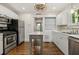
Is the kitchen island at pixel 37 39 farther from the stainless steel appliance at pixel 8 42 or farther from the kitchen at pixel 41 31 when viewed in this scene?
the stainless steel appliance at pixel 8 42

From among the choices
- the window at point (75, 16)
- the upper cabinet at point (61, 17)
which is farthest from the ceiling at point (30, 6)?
the window at point (75, 16)

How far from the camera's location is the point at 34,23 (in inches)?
107

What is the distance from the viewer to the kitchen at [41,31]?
261 cm

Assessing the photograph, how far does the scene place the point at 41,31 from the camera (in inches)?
113

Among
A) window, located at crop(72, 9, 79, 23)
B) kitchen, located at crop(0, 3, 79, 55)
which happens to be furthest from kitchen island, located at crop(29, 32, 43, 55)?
window, located at crop(72, 9, 79, 23)

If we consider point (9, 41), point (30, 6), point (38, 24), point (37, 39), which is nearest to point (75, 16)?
point (37, 39)

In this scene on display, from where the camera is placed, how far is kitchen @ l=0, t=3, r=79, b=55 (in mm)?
2605

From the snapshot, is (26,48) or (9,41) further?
(9,41)

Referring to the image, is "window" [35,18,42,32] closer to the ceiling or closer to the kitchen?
the kitchen

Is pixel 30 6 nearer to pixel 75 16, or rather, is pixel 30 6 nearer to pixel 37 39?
pixel 37 39
